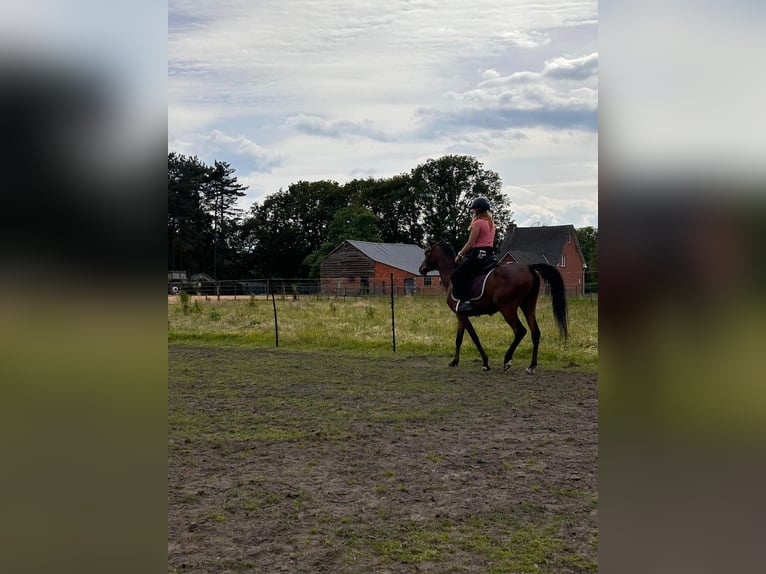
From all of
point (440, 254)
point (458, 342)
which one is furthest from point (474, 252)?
point (458, 342)

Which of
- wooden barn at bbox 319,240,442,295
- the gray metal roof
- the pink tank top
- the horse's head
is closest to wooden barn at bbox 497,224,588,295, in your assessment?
the gray metal roof

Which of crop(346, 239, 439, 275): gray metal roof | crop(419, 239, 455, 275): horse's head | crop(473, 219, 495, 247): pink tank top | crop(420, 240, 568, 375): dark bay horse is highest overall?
crop(346, 239, 439, 275): gray metal roof

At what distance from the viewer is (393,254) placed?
44531 millimetres

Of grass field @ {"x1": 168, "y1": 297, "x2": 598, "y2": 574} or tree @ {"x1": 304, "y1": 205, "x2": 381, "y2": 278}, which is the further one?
tree @ {"x1": 304, "y1": 205, "x2": 381, "y2": 278}

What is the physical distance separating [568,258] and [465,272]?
42042 mm

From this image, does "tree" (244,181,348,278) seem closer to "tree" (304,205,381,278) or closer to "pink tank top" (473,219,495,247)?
"tree" (304,205,381,278)

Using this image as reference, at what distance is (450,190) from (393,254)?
12509mm

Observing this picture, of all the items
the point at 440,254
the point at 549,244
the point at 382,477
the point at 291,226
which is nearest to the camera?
the point at 382,477

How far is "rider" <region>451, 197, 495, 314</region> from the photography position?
8.21 m

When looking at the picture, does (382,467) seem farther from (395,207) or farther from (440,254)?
(395,207)

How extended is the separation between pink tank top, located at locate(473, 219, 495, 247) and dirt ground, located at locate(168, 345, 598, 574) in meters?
1.86

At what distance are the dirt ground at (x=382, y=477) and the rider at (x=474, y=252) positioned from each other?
61.3 inches
